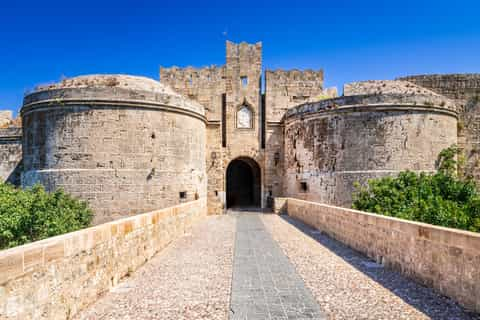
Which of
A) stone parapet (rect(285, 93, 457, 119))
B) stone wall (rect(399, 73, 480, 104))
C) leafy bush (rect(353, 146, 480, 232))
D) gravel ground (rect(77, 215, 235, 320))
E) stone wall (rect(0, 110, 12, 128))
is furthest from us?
stone wall (rect(0, 110, 12, 128))

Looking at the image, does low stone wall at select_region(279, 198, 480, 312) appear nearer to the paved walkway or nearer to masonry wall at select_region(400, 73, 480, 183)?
the paved walkway

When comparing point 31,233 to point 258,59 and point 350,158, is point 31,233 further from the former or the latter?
point 258,59

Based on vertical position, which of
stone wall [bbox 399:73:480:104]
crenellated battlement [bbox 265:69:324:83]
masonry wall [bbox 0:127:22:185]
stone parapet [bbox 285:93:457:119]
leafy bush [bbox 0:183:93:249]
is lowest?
leafy bush [bbox 0:183:93:249]

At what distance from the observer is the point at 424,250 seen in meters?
4.64

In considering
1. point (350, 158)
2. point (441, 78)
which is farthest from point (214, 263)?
point (441, 78)

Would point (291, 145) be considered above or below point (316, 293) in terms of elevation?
above

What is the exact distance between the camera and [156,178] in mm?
12977

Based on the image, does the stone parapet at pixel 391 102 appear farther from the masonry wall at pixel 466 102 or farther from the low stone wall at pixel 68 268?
the low stone wall at pixel 68 268

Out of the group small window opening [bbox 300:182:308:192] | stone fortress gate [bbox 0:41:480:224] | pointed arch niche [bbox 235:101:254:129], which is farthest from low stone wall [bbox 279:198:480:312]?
pointed arch niche [bbox 235:101:254:129]

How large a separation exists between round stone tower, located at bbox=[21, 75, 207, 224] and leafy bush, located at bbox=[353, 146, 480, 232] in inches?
320

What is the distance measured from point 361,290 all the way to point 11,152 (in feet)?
60.3

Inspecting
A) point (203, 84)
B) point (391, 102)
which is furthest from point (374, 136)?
point (203, 84)

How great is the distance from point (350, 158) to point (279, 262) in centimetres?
894

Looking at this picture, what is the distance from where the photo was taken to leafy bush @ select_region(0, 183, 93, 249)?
24.7 feet
